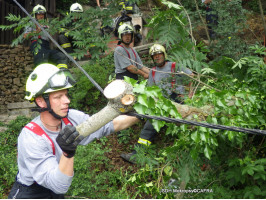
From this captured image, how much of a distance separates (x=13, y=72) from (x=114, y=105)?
7822 mm

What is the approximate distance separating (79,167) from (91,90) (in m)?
2.80

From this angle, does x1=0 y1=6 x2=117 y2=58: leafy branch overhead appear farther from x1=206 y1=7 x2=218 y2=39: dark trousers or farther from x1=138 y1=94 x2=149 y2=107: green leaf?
x1=206 y1=7 x2=218 y2=39: dark trousers

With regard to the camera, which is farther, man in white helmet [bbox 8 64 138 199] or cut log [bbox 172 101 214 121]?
cut log [bbox 172 101 214 121]

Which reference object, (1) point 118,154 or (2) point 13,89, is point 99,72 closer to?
(1) point 118,154

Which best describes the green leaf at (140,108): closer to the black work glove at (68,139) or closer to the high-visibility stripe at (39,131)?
the black work glove at (68,139)

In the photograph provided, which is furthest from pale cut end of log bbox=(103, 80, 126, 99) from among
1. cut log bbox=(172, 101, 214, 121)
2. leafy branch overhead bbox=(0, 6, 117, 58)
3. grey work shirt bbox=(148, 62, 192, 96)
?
grey work shirt bbox=(148, 62, 192, 96)

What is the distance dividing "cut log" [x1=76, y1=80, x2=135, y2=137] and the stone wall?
7366 millimetres

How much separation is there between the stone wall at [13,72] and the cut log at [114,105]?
737 centimetres

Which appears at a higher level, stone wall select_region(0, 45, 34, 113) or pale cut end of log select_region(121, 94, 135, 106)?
pale cut end of log select_region(121, 94, 135, 106)

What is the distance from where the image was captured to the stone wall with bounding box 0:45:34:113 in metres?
8.99

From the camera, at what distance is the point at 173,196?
3.34 metres

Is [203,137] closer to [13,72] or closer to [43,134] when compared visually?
[43,134]

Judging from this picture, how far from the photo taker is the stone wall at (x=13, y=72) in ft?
29.5

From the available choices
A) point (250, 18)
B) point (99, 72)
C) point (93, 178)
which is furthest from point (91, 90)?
point (250, 18)
